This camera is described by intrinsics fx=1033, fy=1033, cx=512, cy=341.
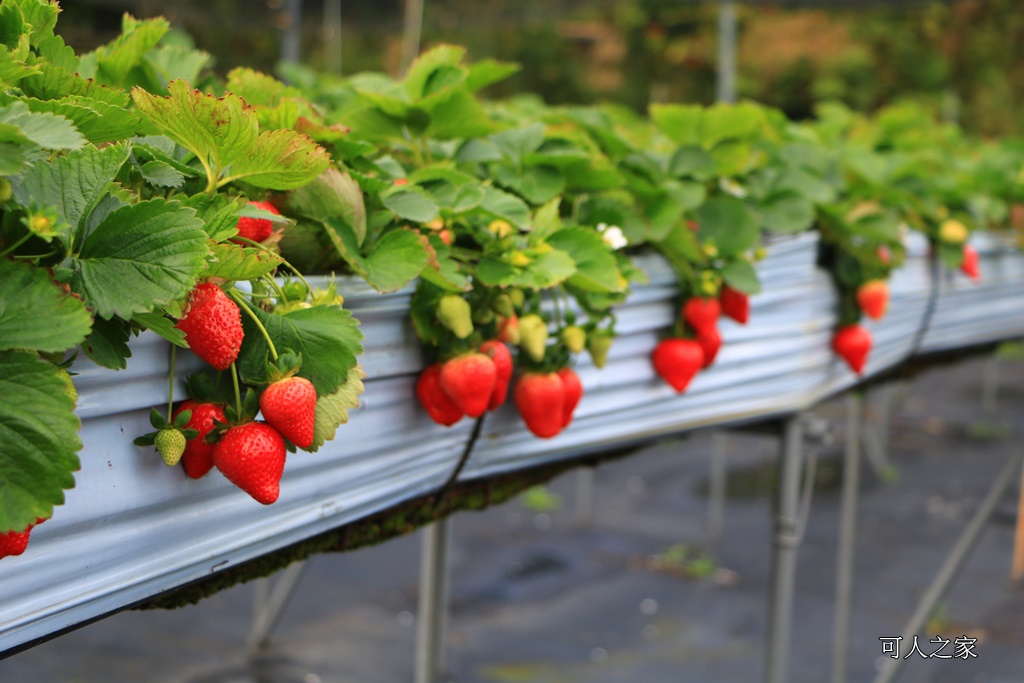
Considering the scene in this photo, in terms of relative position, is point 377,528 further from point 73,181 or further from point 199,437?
point 73,181

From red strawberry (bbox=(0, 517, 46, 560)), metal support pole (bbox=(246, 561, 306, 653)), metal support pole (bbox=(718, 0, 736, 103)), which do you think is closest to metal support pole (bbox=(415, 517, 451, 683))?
red strawberry (bbox=(0, 517, 46, 560))

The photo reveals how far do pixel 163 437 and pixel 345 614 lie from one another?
2.51 metres

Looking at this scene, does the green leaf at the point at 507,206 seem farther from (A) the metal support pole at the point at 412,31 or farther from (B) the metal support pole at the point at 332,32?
(B) the metal support pole at the point at 332,32

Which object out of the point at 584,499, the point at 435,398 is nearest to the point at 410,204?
the point at 435,398

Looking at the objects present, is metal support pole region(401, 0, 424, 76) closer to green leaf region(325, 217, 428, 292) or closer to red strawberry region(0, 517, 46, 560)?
green leaf region(325, 217, 428, 292)

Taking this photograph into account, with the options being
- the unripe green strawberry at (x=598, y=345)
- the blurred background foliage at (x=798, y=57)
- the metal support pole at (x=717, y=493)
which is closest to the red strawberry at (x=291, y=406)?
the unripe green strawberry at (x=598, y=345)

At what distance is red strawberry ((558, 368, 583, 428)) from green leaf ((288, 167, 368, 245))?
10.5 inches

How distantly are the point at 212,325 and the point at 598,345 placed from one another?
1.67 ft

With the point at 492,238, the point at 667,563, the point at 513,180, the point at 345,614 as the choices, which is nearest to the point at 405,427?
the point at 492,238

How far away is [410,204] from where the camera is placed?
0.78 m

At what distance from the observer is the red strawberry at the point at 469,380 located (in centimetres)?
81

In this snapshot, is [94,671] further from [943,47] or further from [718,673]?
[943,47]

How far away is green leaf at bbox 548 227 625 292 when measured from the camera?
894 mm

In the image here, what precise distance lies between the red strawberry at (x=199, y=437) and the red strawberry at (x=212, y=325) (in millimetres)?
50
